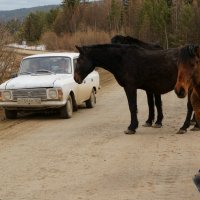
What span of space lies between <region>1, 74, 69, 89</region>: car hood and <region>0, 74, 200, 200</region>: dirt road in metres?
0.88

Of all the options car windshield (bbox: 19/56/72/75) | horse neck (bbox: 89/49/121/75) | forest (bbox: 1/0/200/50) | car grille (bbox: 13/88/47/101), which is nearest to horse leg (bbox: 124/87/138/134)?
horse neck (bbox: 89/49/121/75)

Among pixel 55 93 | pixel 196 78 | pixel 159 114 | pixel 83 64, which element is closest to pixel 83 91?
pixel 55 93

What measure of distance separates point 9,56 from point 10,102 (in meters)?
5.46

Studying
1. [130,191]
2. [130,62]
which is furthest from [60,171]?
[130,62]

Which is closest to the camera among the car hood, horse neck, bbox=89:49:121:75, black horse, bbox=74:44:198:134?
black horse, bbox=74:44:198:134

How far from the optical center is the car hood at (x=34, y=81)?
13.5m

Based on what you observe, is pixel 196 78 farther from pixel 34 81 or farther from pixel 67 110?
pixel 34 81

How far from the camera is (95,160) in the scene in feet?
29.2

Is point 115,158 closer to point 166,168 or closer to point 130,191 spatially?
point 166,168

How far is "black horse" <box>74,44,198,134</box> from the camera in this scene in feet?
37.6

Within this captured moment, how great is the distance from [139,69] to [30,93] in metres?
3.24

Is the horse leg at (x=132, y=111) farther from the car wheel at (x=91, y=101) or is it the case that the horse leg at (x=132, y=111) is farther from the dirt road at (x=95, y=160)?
the car wheel at (x=91, y=101)

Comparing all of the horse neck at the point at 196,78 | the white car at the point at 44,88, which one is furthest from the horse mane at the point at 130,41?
the horse neck at the point at 196,78

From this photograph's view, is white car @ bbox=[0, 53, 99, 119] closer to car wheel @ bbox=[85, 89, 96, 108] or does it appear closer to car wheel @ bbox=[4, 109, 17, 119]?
car wheel @ bbox=[4, 109, 17, 119]
